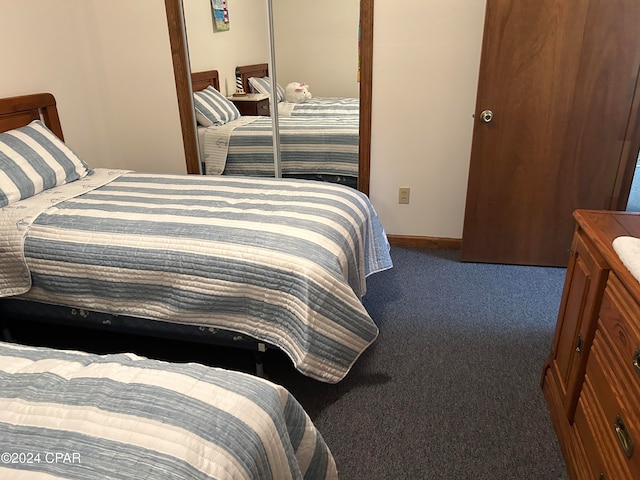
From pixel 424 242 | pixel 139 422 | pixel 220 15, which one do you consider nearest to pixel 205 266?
pixel 139 422

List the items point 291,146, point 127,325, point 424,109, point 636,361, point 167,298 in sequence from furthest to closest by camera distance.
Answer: point 291,146 < point 424,109 < point 127,325 < point 167,298 < point 636,361

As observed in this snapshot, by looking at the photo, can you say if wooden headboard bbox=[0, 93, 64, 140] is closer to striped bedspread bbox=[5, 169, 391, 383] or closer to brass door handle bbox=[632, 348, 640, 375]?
striped bedspread bbox=[5, 169, 391, 383]

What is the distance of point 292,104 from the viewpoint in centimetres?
335

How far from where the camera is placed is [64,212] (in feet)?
7.01

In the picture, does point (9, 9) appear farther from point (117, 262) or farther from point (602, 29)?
point (602, 29)

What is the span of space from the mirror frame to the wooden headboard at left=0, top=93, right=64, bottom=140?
0.78m

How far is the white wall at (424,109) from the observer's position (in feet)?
8.96

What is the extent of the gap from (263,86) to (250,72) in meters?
0.15

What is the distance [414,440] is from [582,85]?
202 cm

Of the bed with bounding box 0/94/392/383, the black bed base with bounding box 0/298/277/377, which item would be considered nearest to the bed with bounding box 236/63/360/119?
the bed with bounding box 0/94/392/383

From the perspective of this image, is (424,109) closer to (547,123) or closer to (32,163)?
(547,123)

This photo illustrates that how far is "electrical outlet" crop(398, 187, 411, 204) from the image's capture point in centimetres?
313

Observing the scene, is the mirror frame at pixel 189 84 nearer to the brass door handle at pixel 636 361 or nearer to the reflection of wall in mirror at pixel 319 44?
the reflection of wall in mirror at pixel 319 44

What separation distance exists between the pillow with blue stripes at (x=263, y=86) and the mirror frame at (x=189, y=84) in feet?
1.47
